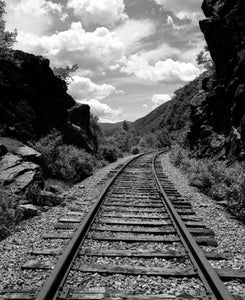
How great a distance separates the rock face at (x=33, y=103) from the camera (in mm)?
13539

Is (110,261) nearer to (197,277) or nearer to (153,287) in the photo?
(153,287)

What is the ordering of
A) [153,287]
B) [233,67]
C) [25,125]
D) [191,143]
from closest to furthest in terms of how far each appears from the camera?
1. [153,287]
2. [25,125]
3. [233,67]
4. [191,143]

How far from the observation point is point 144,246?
5156 millimetres

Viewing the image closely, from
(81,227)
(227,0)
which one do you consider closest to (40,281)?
(81,227)

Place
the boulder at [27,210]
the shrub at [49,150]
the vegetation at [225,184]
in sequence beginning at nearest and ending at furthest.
Answer: 1. the boulder at [27,210]
2. the vegetation at [225,184]
3. the shrub at [49,150]

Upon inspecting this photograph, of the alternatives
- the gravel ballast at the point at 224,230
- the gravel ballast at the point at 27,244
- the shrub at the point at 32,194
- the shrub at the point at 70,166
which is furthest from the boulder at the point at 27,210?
the shrub at the point at 70,166

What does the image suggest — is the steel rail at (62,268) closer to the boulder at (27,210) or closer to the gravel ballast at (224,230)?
the boulder at (27,210)

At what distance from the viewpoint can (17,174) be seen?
8797mm

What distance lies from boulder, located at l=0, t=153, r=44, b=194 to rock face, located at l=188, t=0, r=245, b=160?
791 centimetres

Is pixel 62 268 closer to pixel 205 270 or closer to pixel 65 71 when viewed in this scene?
→ pixel 205 270

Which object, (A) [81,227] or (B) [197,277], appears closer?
(B) [197,277]

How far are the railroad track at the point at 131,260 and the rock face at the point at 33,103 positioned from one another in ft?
23.9

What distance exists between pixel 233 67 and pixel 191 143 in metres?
7.57

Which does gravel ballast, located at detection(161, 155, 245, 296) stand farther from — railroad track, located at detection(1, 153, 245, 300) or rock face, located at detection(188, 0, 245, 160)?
rock face, located at detection(188, 0, 245, 160)
